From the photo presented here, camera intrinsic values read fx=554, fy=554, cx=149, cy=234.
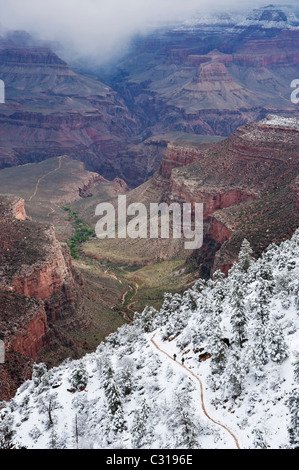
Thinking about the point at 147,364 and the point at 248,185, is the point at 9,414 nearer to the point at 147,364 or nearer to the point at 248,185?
the point at 147,364

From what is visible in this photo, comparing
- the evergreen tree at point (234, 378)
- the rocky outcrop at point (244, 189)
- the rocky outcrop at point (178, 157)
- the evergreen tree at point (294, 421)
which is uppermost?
the evergreen tree at point (294, 421)

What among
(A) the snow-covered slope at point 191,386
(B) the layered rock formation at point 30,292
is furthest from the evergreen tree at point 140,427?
(B) the layered rock formation at point 30,292

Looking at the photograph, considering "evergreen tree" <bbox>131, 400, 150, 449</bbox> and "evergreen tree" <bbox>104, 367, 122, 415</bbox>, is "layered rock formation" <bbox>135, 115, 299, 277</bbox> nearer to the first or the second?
"evergreen tree" <bbox>104, 367, 122, 415</bbox>

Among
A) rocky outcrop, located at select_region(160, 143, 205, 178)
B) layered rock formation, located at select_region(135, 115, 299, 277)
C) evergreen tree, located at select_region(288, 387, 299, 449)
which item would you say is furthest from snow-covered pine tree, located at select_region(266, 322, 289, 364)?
rocky outcrop, located at select_region(160, 143, 205, 178)

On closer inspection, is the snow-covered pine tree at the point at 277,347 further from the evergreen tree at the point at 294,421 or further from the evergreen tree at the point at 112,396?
the evergreen tree at the point at 112,396

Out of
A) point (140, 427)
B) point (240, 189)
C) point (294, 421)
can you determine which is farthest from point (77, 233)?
point (294, 421)

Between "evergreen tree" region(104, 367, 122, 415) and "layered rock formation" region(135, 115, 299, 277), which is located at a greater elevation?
"evergreen tree" region(104, 367, 122, 415)
